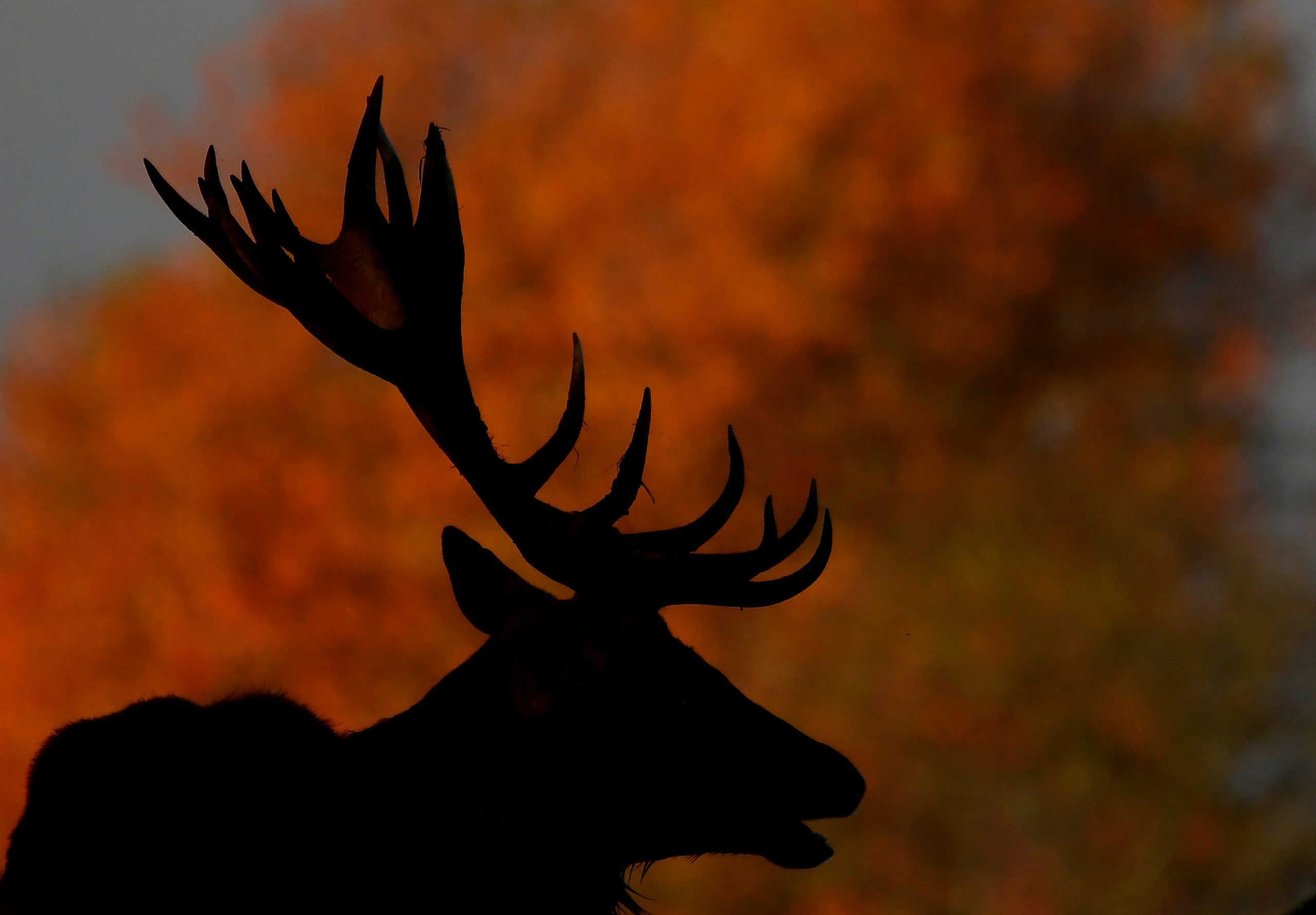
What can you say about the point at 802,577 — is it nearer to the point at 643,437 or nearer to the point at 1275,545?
the point at 643,437

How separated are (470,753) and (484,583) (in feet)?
1.10

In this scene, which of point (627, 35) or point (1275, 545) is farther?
point (627, 35)

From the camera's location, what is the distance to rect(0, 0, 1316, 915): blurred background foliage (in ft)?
34.6

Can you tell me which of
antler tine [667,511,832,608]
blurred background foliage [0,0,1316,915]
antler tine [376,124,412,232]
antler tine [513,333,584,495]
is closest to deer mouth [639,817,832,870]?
antler tine [667,511,832,608]

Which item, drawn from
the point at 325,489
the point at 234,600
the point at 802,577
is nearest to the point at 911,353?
the point at 325,489

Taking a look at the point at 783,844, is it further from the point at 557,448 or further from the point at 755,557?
the point at 557,448

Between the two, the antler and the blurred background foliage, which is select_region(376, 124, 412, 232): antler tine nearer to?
the antler

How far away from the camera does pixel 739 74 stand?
1321 centimetres

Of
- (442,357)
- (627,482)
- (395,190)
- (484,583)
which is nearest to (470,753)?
(484,583)

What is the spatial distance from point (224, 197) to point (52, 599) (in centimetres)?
966

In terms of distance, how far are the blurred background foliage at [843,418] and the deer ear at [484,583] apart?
760 cm

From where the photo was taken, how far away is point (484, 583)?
2.58m

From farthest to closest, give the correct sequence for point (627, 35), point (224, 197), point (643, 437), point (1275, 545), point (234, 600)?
point (627, 35), point (1275, 545), point (234, 600), point (224, 197), point (643, 437)

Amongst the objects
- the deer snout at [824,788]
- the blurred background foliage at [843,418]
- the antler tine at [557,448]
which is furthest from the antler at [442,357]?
the blurred background foliage at [843,418]
